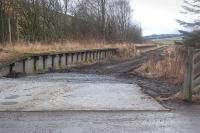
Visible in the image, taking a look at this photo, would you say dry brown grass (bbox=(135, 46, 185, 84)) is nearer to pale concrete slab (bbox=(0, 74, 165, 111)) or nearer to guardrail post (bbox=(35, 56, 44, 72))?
pale concrete slab (bbox=(0, 74, 165, 111))

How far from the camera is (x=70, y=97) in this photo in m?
12.1

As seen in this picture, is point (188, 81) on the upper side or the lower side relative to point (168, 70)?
upper

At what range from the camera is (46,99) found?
38.4 ft

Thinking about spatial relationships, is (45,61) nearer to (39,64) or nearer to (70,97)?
(39,64)

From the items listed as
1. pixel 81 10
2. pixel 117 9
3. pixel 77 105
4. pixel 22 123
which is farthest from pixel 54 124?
pixel 117 9

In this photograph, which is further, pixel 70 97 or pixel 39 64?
pixel 39 64

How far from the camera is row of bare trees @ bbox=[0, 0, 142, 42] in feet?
124

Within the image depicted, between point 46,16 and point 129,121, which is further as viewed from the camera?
point 46,16

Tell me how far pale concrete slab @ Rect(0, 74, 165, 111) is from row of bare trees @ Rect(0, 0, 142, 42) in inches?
730

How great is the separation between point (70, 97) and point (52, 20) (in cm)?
3903

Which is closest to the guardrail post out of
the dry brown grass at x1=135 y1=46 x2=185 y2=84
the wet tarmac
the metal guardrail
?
the metal guardrail

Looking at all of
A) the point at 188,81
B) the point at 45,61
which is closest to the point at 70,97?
the point at 188,81

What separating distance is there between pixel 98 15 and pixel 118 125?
64.5m

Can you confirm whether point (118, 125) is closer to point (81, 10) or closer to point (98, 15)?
point (81, 10)
